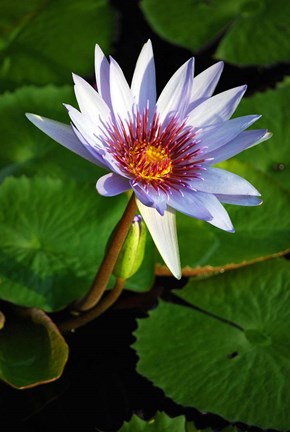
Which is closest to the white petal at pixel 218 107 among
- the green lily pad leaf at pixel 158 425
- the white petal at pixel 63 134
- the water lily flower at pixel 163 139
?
the water lily flower at pixel 163 139

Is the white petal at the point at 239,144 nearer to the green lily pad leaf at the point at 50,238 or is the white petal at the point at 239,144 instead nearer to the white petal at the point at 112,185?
the white petal at the point at 112,185

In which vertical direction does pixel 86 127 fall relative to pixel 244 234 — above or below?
above

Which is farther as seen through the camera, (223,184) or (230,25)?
(230,25)

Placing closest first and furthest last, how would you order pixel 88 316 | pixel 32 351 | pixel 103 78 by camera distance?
1. pixel 103 78
2. pixel 32 351
3. pixel 88 316

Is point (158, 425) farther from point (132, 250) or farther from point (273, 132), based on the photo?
point (273, 132)

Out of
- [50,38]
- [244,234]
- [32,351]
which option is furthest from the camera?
[50,38]

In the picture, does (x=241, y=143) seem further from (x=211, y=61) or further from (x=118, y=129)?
(x=211, y=61)

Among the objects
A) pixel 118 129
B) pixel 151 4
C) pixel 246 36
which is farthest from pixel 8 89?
pixel 118 129

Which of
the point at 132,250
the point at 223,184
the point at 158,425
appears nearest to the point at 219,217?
the point at 223,184
